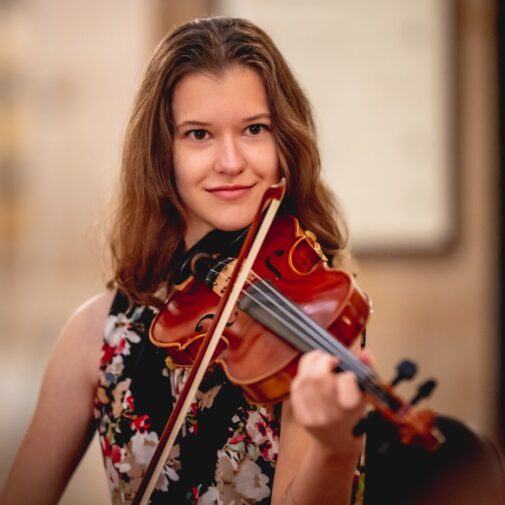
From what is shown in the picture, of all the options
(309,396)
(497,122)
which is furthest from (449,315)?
(309,396)

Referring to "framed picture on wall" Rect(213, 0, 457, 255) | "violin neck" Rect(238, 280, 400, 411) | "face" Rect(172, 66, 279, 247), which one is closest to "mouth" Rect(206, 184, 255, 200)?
"face" Rect(172, 66, 279, 247)

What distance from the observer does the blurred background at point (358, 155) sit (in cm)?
295

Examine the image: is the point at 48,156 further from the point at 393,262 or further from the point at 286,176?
the point at 286,176

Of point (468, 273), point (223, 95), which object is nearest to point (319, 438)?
point (223, 95)

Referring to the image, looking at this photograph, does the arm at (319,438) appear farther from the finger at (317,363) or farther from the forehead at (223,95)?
the forehead at (223,95)

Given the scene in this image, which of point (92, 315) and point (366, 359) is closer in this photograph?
point (366, 359)

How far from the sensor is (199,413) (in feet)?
3.79

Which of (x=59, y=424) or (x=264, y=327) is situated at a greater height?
(x=264, y=327)

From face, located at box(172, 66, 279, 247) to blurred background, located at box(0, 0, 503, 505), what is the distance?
1.86 m

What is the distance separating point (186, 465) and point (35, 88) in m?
2.23

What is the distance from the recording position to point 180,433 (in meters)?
1.16

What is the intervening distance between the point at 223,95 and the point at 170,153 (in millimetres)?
131

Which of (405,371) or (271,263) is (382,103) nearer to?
(271,263)

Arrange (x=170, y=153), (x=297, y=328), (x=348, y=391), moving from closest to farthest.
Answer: (x=348, y=391) < (x=297, y=328) < (x=170, y=153)
